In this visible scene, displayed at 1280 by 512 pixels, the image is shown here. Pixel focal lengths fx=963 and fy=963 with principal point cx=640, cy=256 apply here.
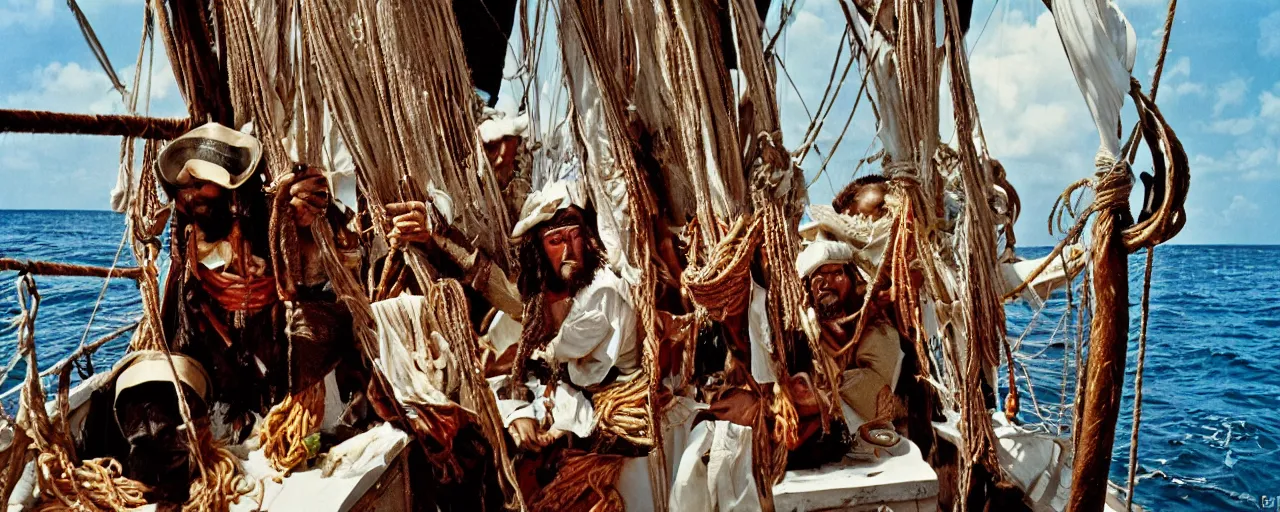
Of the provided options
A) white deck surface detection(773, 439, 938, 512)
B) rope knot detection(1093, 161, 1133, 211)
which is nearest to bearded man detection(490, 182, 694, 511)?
white deck surface detection(773, 439, 938, 512)

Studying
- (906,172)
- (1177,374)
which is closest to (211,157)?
(906,172)

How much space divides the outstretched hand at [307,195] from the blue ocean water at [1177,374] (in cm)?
44

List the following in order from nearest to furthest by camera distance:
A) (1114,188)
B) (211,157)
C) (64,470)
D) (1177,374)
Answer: (1114,188) < (64,470) < (211,157) < (1177,374)

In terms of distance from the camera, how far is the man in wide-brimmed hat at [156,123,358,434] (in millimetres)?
2146

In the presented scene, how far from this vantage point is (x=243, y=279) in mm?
2215

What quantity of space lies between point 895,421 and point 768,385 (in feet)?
1.39

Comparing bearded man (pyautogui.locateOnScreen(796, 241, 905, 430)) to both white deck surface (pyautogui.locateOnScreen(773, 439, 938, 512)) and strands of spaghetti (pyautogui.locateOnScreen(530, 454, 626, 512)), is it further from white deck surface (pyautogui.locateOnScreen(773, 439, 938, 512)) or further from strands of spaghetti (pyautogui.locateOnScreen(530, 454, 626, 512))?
strands of spaghetti (pyautogui.locateOnScreen(530, 454, 626, 512))

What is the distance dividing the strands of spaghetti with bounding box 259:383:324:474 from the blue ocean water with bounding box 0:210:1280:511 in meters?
A: 0.46

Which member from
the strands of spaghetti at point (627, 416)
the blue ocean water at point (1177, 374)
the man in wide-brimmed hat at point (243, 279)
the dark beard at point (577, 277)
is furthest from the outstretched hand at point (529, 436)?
the blue ocean water at point (1177, 374)

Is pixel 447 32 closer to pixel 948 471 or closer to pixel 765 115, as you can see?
pixel 765 115

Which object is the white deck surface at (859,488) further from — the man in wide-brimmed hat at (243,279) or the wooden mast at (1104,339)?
the man in wide-brimmed hat at (243,279)

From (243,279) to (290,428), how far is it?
1.19 ft

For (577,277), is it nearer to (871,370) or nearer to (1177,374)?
(871,370)


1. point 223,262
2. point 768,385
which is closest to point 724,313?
point 768,385
